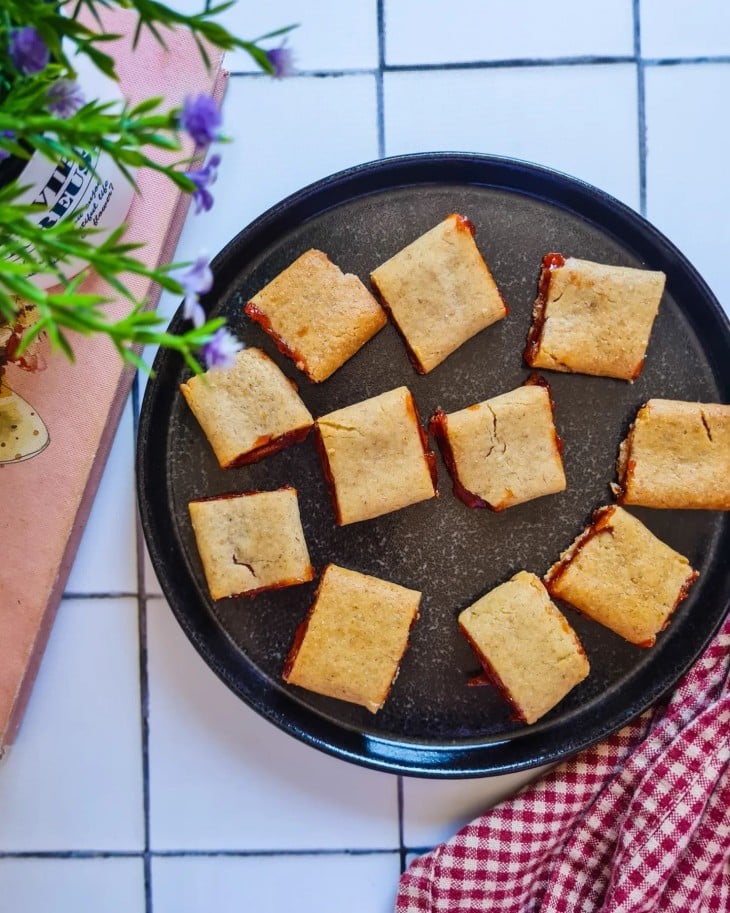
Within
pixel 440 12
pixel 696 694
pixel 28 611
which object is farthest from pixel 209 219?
pixel 696 694

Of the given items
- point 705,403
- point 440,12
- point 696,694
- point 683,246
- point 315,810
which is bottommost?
point 315,810

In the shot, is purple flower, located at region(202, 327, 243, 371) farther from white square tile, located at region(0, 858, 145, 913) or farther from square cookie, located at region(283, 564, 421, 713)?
white square tile, located at region(0, 858, 145, 913)

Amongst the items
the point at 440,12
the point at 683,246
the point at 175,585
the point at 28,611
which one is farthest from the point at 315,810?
the point at 440,12

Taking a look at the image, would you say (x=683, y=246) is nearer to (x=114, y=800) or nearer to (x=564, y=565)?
(x=564, y=565)

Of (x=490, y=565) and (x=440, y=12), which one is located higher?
(x=440, y=12)

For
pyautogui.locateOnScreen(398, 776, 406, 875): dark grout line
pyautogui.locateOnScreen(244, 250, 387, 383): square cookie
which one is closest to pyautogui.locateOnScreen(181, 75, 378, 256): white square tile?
pyautogui.locateOnScreen(244, 250, 387, 383): square cookie

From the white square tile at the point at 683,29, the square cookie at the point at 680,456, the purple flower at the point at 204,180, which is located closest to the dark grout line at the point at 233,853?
the square cookie at the point at 680,456

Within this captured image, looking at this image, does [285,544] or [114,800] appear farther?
[114,800]
